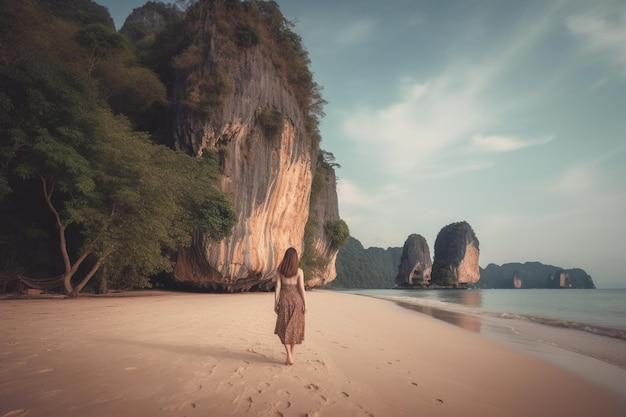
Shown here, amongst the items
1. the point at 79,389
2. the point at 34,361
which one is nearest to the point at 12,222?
the point at 34,361

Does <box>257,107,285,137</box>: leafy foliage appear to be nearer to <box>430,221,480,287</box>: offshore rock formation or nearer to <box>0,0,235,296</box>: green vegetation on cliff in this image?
<box>0,0,235,296</box>: green vegetation on cliff

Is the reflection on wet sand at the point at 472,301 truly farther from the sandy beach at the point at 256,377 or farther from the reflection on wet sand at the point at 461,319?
the sandy beach at the point at 256,377

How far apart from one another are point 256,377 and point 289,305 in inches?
42.2

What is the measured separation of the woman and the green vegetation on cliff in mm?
10062

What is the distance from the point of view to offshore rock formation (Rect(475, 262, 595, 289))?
5423 inches

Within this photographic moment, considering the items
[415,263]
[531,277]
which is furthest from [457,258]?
[531,277]

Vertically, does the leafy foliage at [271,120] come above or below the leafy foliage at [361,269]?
above

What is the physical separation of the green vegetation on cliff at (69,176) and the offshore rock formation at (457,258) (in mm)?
98902

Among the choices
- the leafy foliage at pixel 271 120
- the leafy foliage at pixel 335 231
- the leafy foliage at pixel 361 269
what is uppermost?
the leafy foliage at pixel 271 120

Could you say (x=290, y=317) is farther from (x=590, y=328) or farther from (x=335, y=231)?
(x=335, y=231)

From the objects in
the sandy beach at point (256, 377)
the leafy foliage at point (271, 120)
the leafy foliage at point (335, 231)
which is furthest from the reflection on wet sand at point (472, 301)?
the leafy foliage at point (271, 120)

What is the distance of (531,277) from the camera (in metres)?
176

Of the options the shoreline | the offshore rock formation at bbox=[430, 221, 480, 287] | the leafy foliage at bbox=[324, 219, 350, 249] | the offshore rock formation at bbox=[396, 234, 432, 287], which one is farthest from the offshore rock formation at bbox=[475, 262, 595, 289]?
the shoreline

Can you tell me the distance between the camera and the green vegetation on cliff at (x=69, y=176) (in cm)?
1065
